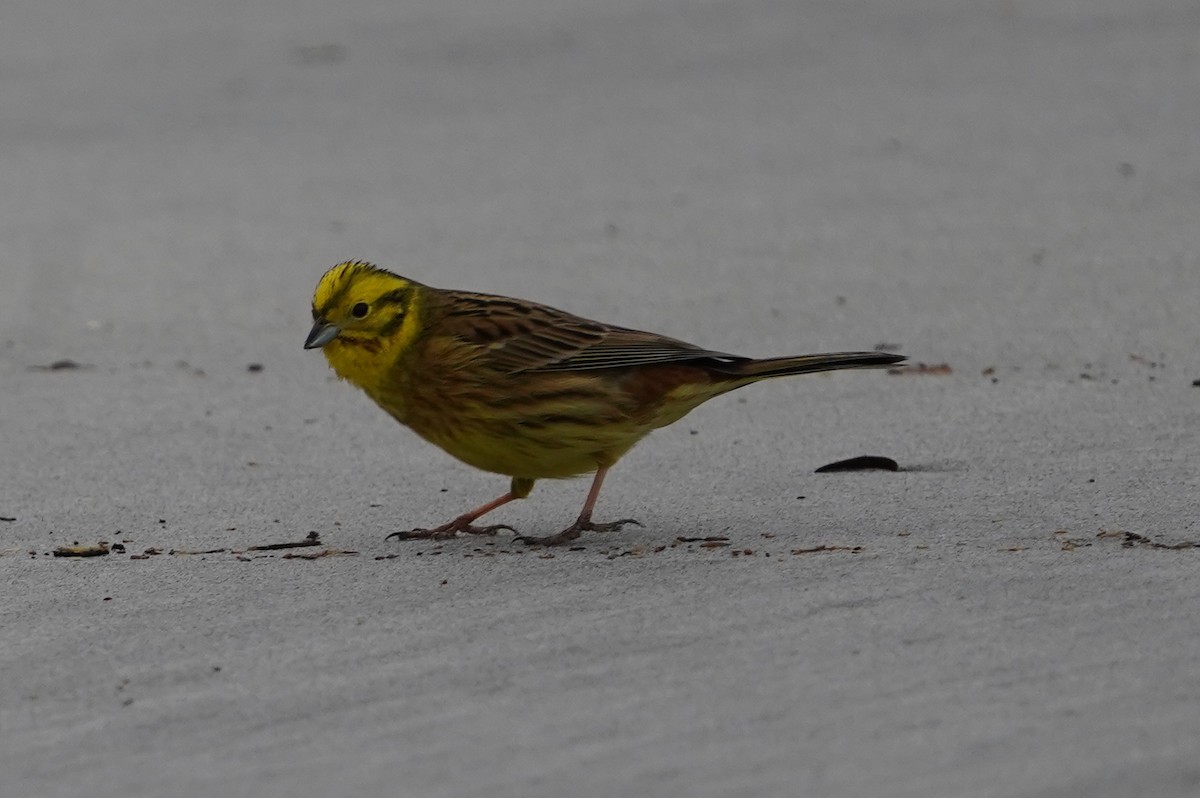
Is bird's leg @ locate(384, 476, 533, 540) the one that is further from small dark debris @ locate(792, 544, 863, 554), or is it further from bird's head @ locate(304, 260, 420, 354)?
small dark debris @ locate(792, 544, 863, 554)

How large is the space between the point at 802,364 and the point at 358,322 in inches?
51.5

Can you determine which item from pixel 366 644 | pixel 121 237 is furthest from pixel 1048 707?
pixel 121 237

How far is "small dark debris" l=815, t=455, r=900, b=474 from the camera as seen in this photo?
233 inches

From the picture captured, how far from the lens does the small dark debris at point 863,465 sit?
5.93m

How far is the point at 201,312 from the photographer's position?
851 centimetres

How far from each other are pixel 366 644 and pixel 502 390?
1.34 meters

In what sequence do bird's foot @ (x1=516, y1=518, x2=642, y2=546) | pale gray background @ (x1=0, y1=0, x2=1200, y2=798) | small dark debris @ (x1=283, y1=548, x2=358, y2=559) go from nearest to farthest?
pale gray background @ (x1=0, y1=0, x2=1200, y2=798) < small dark debris @ (x1=283, y1=548, x2=358, y2=559) < bird's foot @ (x1=516, y1=518, x2=642, y2=546)

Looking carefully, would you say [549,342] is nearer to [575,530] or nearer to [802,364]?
[575,530]

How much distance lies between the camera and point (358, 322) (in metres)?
5.51

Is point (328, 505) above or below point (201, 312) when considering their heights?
below

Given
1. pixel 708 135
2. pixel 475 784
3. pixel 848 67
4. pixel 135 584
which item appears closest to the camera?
pixel 475 784

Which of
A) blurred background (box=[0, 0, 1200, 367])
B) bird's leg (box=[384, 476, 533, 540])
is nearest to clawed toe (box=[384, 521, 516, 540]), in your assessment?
bird's leg (box=[384, 476, 533, 540])

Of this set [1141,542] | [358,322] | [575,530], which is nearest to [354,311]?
[358,322]

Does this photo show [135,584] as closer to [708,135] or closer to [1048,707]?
[1048,707]
